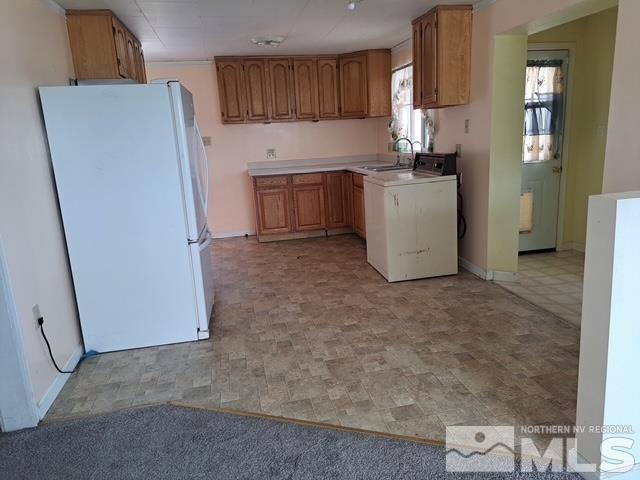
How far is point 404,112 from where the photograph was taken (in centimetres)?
538

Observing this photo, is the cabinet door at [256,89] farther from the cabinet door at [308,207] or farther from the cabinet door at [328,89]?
the cabinet door at [308,207]

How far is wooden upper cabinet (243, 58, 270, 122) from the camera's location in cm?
549

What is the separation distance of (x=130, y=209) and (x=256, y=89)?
325cm

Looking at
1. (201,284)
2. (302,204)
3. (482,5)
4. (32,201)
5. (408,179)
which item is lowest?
(201,284)

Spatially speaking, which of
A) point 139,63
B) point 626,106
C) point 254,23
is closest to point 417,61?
point 254,23

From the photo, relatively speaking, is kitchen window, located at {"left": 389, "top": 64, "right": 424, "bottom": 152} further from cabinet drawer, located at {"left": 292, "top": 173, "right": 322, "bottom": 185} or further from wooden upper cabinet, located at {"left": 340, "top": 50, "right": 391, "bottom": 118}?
cabinet drawer, located at {"left": 292, "top": 173, "right": 322, "bottom": 185}

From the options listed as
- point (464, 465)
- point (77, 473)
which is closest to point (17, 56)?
point (77, 473)

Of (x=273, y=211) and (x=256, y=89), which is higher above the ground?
(x=256, y=89)

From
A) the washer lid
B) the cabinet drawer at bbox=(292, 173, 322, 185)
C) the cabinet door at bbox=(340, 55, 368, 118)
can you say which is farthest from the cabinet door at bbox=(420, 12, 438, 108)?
the cabinet drawer at bbox=(292, 173, 322, 185)

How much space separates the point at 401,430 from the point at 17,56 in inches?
106

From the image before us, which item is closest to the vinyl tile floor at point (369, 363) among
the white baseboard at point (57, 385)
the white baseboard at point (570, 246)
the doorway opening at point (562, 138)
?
the white baseboard at point (57, 385)
